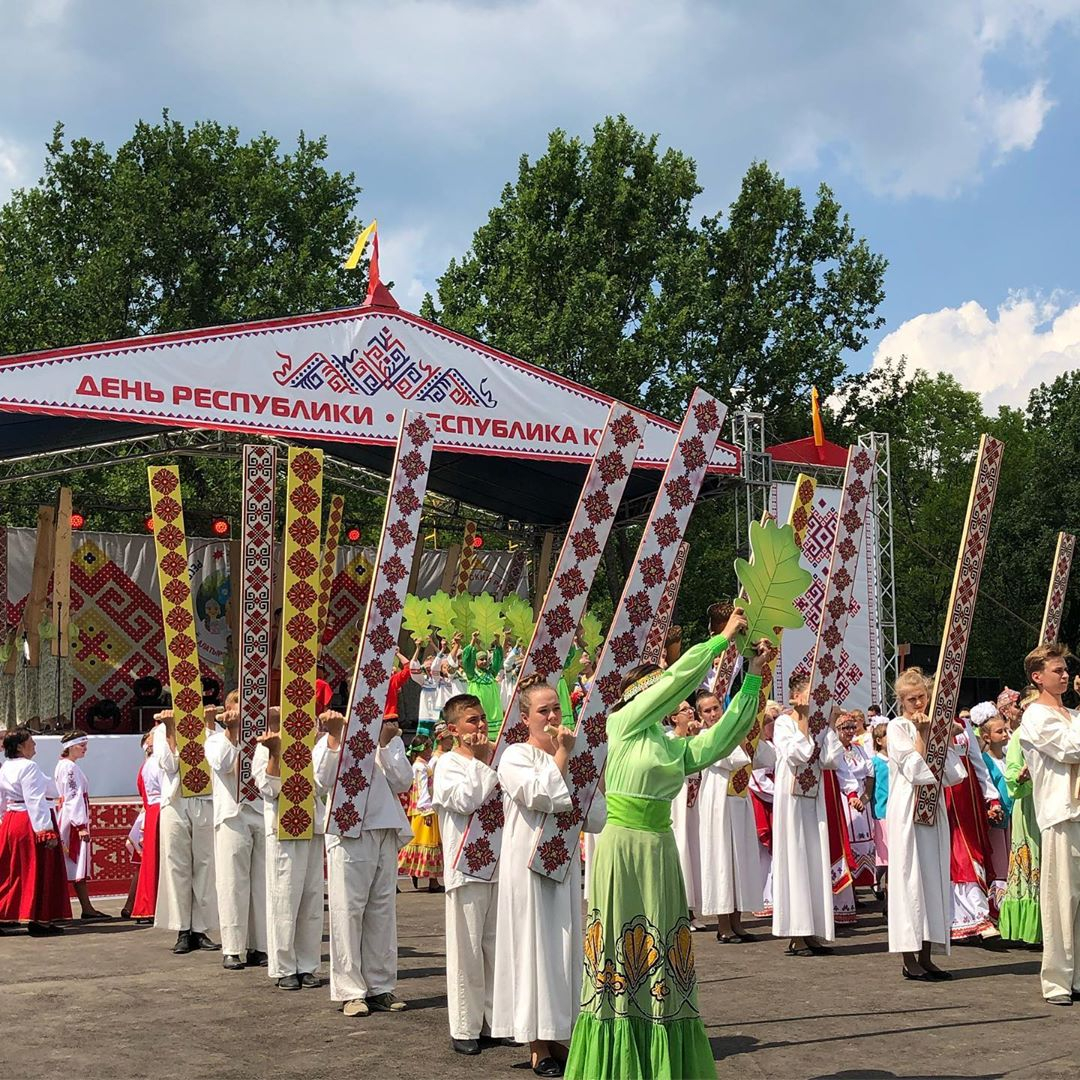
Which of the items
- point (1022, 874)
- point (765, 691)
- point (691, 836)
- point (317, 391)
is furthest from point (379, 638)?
point (317, 391)

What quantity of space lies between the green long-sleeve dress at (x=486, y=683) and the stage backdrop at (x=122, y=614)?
7.29 m

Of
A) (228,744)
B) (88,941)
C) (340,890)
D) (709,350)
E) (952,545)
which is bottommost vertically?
(88,941)

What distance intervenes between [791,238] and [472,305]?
687cm

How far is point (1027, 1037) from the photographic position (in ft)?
21.7

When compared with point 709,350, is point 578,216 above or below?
above

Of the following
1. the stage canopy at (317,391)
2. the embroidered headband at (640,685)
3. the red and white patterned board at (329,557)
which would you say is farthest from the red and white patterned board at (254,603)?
the stage canopy at (317,391)

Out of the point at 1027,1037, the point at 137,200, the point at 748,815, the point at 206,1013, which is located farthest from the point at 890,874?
the point at 137,200

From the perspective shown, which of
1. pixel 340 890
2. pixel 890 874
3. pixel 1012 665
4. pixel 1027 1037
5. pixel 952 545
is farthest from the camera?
pixel 952 545

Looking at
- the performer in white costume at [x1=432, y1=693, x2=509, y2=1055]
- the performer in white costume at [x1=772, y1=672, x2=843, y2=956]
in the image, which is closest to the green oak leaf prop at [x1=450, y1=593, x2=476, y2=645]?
the performer in white costume at [x1=772, y1=672, x2=843, y2=956]

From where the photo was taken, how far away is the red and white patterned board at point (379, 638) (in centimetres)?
769

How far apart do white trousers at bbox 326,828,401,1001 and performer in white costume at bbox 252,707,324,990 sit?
0.71 metres

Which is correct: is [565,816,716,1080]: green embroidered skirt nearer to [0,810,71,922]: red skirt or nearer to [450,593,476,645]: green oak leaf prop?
[0,810,71,922]: red skirt

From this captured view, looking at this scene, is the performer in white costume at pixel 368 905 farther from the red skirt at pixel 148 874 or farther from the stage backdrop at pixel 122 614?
the stage backdrop at pixel 122 614

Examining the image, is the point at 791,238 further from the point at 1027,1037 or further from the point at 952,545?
the point at 1027,1037
